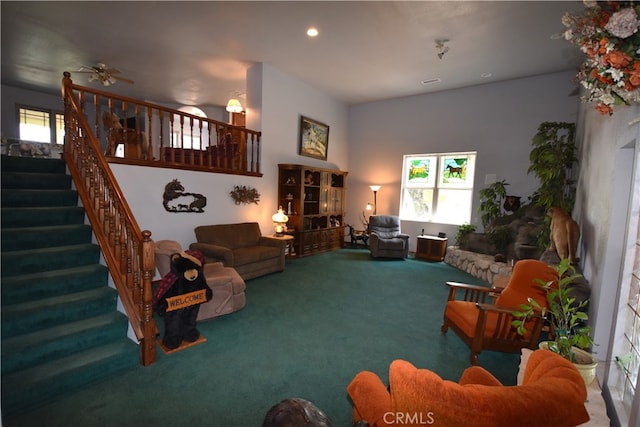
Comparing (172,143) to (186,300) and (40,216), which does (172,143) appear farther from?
(186,300)

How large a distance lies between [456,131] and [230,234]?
5.48m

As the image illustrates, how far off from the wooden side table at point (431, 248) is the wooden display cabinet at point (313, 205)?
2.04 m

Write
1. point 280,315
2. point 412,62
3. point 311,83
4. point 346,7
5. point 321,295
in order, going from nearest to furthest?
point 280,315, point 346,7, point 321,295, point 412,62, point 311,83

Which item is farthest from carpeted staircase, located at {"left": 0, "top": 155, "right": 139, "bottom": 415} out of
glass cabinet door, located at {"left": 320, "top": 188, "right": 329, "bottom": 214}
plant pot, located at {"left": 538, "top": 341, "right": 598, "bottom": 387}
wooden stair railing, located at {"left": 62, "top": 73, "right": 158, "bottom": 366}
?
glass cabinet door, located at {"left": 320, "top": 188, "right": 329, "bottom": 214}

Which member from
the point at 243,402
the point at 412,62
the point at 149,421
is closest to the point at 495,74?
the point at 412,62

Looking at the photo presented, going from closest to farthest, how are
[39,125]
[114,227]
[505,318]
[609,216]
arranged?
[609,216]
[505,318]
[114,227]
[39,125]

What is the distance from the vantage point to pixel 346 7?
3631mm

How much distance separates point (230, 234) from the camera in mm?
4895

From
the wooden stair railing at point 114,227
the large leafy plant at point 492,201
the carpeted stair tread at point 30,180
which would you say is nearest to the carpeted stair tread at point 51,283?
the wooden stair railing at point 114,227

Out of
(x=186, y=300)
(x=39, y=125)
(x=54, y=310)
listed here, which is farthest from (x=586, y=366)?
(x=39, y=125)

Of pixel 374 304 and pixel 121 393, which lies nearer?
pixel 121 393

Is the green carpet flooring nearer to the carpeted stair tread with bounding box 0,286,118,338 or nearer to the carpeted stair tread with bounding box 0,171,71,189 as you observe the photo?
the carpeted stair tread with bounding box 0,286,118,338

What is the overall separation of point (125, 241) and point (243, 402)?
1774mm

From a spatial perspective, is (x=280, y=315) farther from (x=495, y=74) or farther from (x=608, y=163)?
(x=495, y=74)
